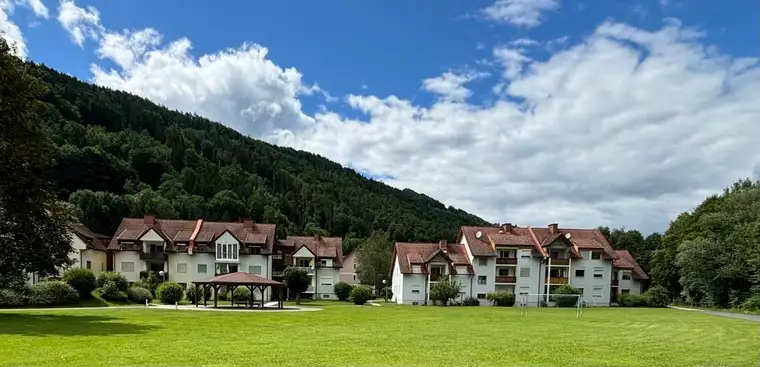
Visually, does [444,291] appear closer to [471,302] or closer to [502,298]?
[471,302]

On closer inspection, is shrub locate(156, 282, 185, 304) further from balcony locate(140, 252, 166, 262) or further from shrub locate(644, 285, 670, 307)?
shrub locate(644, 285, 670, 307)

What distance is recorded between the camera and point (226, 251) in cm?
6644

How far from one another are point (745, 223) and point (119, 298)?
63712 mm

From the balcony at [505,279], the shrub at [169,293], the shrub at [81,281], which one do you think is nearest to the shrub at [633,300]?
the balcony at [505,279]

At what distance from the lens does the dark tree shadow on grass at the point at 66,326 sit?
21894 millimetres

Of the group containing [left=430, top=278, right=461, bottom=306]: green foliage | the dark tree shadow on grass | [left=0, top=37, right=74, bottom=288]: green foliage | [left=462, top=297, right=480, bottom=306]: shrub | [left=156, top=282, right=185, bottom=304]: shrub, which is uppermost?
[left=0, top=37, right=74, bottom=288]: green foliage

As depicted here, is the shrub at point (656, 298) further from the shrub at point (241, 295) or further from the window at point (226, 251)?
the window at point (226, 251)

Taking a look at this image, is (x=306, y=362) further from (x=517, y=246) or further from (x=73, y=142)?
(x=73, y=142)

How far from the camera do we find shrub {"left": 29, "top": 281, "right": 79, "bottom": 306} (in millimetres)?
42469

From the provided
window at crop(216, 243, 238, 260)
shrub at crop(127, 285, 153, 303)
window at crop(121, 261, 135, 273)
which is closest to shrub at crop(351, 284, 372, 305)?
window at crop(216, 243, 238, 260)

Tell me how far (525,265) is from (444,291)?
1366 cm

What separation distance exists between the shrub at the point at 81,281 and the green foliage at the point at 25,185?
16.6 meters

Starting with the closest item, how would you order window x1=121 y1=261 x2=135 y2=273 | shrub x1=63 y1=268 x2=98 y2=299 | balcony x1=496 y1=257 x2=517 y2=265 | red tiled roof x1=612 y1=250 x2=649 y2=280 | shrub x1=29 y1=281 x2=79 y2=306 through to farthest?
1. shrub x1=29 y1=281 x2=79 y2=306
2. shrub x1=63 y1=268 x2=98 y2=299
3. window x1=121 y1=261 x2=135 y2=273
4. balcony x1=496 y1=257 x2=517 y2=265
5. red tiled roof x1=612 y1=250 x2=649 y2=280

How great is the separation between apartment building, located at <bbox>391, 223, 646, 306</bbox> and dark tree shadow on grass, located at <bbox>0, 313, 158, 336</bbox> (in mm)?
43453
